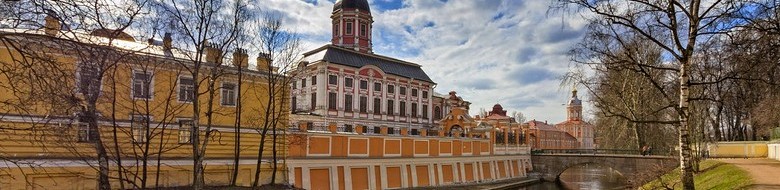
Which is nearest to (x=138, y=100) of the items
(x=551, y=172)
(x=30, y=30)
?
(x=30, y=30)

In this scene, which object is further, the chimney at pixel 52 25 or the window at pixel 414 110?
the window at pixel 414 110

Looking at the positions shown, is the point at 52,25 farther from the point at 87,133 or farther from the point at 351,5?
Answer: the point at 351,5

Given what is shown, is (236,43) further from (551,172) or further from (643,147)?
(551,172)

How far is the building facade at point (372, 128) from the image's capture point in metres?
26.3

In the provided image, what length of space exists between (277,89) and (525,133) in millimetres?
30931

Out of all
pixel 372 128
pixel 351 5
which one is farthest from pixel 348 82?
pixel 351 5

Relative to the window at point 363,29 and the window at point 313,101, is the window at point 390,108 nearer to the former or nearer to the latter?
the window at point 313,101

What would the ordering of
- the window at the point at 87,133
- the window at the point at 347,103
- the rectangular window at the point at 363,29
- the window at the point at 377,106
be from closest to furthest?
the window at the point at 87,133
the window at the point at 347,103
the window at the point at 377,106
the rectangular window at the point at 363,29

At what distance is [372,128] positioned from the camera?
139ft

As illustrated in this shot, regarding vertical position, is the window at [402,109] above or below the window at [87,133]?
above

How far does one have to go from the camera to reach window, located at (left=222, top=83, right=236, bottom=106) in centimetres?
2173

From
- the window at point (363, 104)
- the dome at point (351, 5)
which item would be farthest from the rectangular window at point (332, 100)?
the dome at point (351, 5)

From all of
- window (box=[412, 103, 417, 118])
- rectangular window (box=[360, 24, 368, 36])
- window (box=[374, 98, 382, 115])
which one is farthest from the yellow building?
rectangular window (box=[360, 24, 368, 36])

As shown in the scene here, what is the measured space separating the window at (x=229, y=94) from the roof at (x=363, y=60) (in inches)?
667
